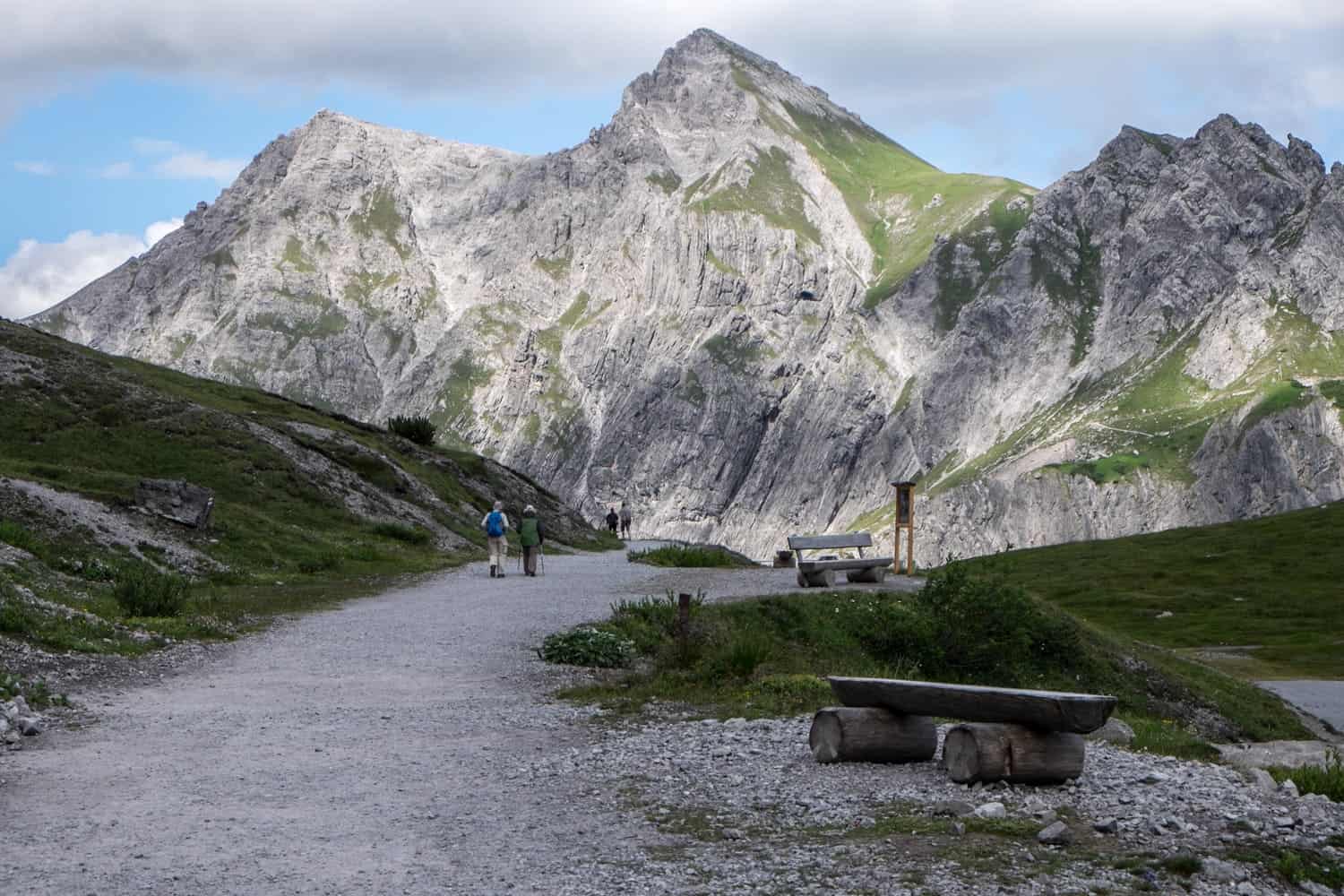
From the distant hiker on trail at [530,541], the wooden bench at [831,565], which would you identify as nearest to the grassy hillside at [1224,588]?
the wooden bench at [831,565]

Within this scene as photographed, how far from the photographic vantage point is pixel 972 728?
49.7ft

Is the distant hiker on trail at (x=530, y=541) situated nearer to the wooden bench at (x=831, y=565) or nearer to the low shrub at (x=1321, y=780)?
the wooden bench at (x=831, y=565)

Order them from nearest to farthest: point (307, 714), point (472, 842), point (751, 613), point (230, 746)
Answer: point (472, 842) < point (230, 746) < point (307, 714) < point (751, 613)

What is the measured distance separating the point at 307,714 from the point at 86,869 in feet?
28.7

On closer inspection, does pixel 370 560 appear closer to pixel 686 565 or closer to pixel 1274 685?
pixel 686 565

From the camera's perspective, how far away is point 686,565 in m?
58.8

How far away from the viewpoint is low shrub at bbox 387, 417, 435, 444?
329ft

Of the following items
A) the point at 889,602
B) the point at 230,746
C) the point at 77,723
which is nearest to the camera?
the point at 230,746

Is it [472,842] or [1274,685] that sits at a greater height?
[472,842]

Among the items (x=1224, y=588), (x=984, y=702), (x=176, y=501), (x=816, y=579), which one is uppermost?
(x=176, y=501)

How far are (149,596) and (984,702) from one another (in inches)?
878

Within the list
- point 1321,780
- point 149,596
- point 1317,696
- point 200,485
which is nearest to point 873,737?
point 1321,780

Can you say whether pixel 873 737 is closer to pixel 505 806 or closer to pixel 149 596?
pixel 505 806

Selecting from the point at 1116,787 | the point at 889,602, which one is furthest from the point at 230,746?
the point at 889,602
